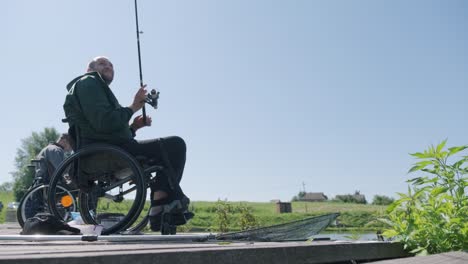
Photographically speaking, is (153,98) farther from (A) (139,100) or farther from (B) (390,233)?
(B) (390,233)

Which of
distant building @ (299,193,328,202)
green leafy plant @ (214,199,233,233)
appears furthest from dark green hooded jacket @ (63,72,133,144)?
distant building @ (299,193,328,202)

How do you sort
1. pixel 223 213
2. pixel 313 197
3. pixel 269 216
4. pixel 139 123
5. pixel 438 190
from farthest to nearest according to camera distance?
pixel 313 197 < pixel 269 216 < pixel 223 213 < pixel 139 123 < pixel 438 190

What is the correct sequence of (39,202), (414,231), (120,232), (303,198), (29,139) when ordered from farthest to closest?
(303,198) < (29,139) < (39,202) < (120,232) < (414,231)

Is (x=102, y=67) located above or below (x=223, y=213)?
above

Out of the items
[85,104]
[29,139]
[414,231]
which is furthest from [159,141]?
[29,139]

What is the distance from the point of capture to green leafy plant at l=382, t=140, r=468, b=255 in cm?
A: 196

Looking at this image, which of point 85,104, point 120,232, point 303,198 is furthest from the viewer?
point 303,198

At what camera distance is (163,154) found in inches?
128

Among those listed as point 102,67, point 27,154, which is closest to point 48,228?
point 102,67

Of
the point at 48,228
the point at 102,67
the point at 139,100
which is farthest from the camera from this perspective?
the point at 102,67

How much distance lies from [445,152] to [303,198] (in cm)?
11399

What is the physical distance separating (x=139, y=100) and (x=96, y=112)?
38cm

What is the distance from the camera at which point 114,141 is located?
3.30m

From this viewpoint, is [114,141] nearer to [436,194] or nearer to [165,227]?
[165,227]
